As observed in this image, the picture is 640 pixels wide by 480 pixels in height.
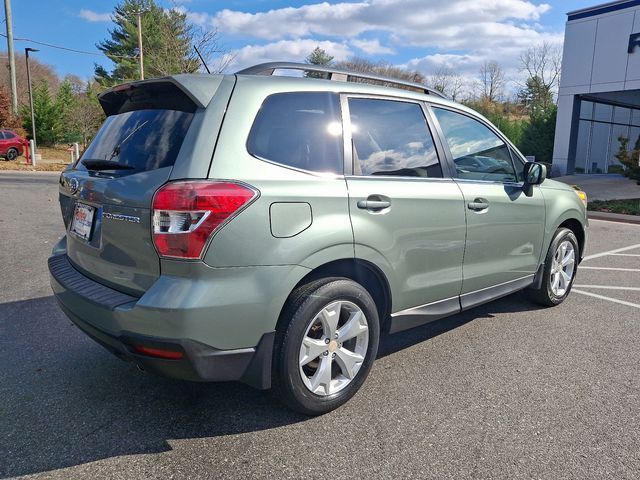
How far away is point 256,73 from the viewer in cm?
292

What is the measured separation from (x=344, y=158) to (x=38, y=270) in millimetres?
4568

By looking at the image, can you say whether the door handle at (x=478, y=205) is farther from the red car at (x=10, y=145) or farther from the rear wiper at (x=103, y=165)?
the red car at (x=10, y=145)

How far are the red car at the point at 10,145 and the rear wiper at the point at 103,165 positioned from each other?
2652 cm

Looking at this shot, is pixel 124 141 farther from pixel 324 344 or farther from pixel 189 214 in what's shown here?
pixel 324 344

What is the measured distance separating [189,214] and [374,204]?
1.10 m

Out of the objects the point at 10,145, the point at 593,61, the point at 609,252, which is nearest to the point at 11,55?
the point at 10,145

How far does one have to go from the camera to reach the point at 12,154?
2570 cm

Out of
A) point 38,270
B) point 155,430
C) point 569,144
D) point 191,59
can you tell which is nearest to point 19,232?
point 38,270

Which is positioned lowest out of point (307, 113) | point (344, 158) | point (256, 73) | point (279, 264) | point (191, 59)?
point (279, 264)

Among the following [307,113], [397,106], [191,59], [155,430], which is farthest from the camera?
[191,59]

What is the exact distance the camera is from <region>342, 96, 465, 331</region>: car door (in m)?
2.92

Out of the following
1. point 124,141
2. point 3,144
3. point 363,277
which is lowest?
point 363,277

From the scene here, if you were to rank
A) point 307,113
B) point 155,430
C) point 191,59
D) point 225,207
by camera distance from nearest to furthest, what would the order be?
point 225,207, point 155,430, point 307,113, point 191,59

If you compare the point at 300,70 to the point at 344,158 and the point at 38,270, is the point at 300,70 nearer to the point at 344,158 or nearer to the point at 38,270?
Result: the point at 344,158
